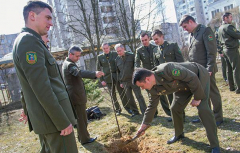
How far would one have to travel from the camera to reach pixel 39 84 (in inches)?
71.7

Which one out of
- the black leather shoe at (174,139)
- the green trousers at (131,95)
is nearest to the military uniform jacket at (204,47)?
the black leather shoe at (174,139)

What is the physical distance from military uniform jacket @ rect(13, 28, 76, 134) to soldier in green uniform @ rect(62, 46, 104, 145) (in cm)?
179

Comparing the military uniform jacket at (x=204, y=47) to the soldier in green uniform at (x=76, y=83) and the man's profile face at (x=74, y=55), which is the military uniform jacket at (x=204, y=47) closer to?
the soldier in green uniform at (x=76, y=83)

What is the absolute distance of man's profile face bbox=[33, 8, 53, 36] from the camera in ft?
6.60

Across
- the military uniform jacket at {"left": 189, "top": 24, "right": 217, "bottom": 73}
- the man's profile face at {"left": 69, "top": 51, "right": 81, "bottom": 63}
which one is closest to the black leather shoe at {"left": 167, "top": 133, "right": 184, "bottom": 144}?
the military uniform jacket at {"left": 189, "top": 24, "right": 217, "bottom": 73}

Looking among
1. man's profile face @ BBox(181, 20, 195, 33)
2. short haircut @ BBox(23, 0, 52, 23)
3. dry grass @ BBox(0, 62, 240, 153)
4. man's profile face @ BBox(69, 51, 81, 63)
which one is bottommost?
dry grass @ BBox(0, 62, 240, 153)

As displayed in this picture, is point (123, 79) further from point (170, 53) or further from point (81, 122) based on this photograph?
point (81, 122)

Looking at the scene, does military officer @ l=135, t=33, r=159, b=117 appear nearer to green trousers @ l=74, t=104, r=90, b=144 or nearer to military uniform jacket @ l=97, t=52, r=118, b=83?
military uniform jacket @ l=97, t=52, r=118, b=83

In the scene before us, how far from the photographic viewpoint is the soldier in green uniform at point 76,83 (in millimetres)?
3909

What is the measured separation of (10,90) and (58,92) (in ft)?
43.9

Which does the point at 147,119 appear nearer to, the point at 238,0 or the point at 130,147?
the point at 130,147

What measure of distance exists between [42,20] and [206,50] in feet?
10.0

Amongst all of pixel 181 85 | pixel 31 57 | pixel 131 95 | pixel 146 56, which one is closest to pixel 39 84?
pixel 31 57

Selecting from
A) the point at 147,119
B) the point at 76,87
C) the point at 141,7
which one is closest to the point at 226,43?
the point at 147,119
